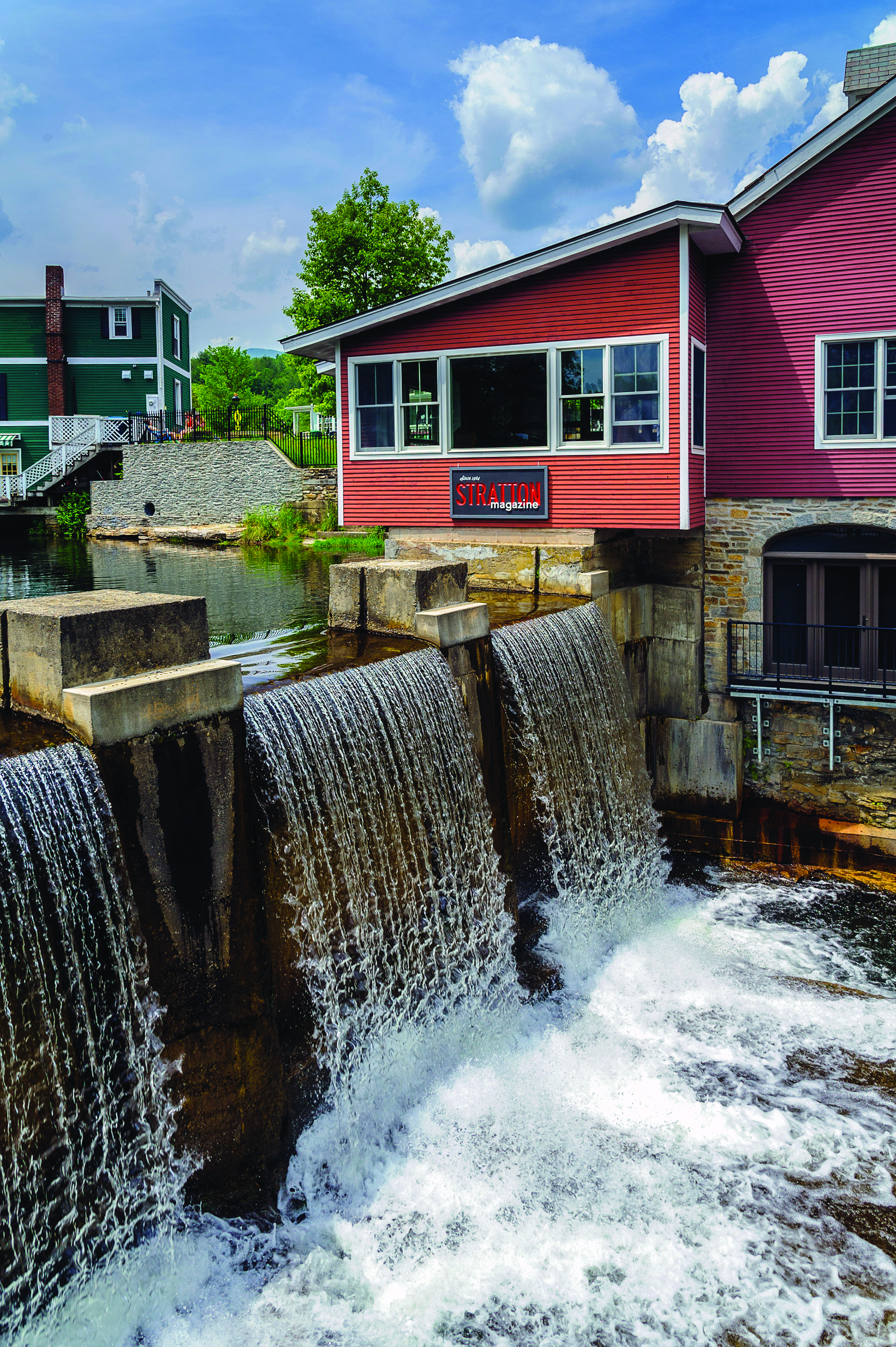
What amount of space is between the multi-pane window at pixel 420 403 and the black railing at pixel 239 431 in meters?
18.8

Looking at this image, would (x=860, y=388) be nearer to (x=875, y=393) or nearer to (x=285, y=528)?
(x=875, y=393)

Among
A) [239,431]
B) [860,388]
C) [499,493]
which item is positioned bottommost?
[499,493]

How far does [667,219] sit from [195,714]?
907 cm

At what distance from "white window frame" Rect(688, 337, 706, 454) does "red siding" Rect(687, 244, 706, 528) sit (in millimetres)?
30

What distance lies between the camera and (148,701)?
610 cm

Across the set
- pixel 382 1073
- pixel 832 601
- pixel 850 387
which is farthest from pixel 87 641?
pixel 850 387

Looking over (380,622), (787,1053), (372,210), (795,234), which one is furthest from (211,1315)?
(372,210)

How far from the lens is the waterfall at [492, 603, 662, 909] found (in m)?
10.6

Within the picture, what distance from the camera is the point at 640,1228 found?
6.61m

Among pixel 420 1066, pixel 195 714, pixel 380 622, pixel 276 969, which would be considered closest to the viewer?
pixel 195 714

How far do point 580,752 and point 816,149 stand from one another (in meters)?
8.34

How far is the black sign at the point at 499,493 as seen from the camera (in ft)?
45.1

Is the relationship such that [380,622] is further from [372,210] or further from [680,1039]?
[372,210]

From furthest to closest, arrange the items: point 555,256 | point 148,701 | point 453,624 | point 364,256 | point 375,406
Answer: point 364,256 → point 375,406 → point 555,256 → point 453,624 → point 148,701
